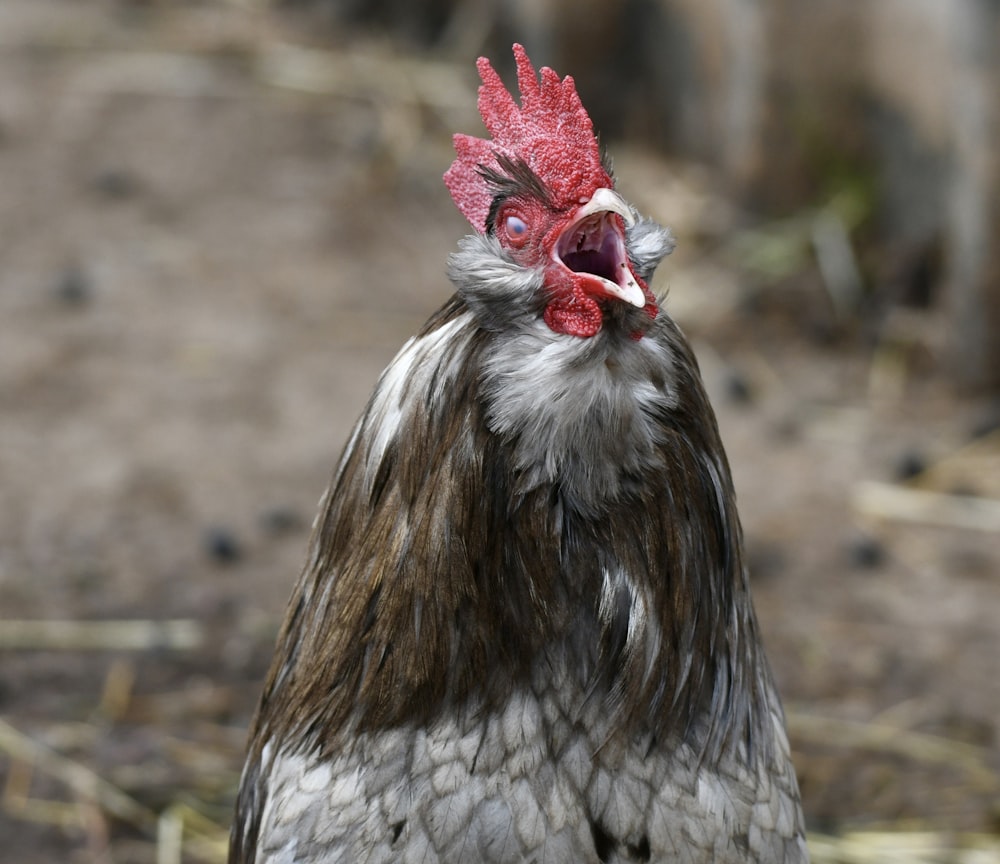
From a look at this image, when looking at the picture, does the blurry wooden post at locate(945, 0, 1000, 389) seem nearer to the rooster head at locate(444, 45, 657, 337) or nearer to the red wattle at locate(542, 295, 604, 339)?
the rooster head at locate(444, 45, 657, 337)

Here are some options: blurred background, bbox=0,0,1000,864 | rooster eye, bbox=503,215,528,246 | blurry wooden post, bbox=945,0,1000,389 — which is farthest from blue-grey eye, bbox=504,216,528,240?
blurry wooden post, bbox=945,0,1000,389

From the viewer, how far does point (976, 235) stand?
549 centimetres

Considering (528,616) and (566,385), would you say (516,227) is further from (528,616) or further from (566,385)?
(528,616)

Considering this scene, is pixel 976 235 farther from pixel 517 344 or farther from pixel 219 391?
pixel 517 344

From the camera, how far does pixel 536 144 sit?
81.1 inches

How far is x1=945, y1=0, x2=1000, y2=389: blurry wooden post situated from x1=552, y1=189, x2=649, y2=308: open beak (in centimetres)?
371

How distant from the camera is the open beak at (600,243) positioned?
191cm

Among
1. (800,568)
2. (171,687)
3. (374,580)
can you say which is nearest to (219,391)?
(171,687)

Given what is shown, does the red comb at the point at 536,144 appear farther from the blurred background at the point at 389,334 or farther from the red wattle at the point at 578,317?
the blurred background at the point at 389,334

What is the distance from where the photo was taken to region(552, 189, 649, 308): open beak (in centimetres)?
Result: 191

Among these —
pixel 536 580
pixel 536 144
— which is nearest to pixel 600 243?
pixel 536 144

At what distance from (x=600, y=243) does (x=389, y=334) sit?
436 centimetres

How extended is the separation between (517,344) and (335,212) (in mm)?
5618

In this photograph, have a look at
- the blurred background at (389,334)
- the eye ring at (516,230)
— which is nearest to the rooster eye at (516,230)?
the eye ring at (516,230)
